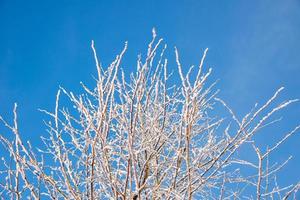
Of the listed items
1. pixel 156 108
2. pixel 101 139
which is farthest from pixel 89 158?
pixel 156 108

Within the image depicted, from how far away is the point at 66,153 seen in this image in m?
2.73

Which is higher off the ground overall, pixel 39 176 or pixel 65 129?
pixel 65 129

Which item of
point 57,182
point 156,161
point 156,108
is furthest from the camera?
point 156,108

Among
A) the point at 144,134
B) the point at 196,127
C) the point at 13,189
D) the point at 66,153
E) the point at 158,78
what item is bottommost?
the point at 13,189

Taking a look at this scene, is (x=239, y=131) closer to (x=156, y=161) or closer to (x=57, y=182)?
(x=156, y=161)

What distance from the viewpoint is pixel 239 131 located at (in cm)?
271

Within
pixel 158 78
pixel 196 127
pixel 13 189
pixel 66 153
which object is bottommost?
pixel 13 189

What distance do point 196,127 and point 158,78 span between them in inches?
22.3

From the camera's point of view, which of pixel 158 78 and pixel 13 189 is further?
pixel 158 78

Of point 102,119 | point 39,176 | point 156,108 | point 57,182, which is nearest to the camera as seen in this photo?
point 102,119

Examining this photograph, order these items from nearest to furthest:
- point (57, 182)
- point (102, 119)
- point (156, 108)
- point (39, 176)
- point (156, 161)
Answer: point (102, 119) < point (39, 176) < point (57, 182) < point (156, 161) < point (156, 108)

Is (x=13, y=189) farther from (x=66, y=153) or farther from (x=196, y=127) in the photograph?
(x=196, y=127)

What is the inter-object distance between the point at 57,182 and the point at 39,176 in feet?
1.06

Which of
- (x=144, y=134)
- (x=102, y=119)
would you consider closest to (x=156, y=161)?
(x=144, y=134)
